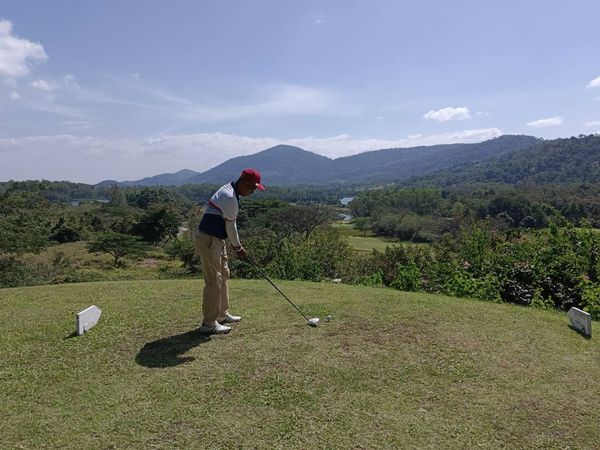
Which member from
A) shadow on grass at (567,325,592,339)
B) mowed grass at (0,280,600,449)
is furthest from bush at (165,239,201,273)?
shadow on grass at (567,325,592,339)

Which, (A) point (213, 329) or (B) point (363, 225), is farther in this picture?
(B) point (363, 225)

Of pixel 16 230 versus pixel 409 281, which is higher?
pixel 16 230

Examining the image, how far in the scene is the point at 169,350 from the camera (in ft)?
18.6

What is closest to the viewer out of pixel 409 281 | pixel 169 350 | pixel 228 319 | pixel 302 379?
pixel 302 379

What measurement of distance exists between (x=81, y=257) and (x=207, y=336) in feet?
165

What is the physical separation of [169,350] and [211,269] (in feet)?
3.81

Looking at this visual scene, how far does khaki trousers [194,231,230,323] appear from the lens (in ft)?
20.2

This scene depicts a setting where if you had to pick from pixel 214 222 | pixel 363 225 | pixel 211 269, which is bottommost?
pixel 363 225

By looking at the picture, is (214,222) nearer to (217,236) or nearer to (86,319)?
(217,236)

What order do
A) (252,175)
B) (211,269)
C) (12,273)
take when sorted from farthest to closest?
(12,273), (211,269), (252,175)

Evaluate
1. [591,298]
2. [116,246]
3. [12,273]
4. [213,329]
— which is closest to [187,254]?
[116,246]

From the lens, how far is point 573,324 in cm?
671

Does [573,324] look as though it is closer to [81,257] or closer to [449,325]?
[449,325]

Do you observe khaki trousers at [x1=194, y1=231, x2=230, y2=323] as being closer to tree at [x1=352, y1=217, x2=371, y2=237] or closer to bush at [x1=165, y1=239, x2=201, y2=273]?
bush at [x1=165, y1=239, x2=201, y2=273]
